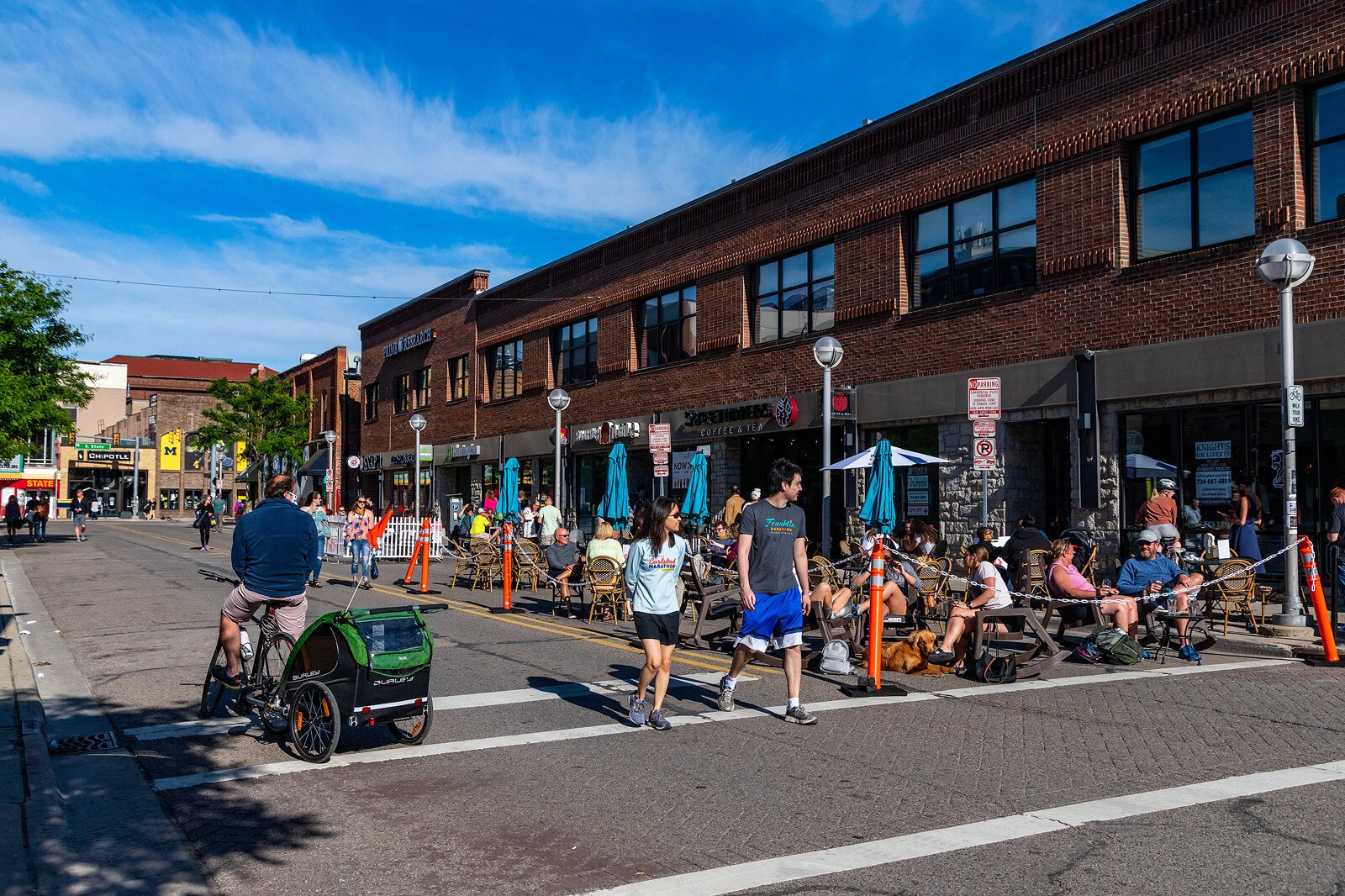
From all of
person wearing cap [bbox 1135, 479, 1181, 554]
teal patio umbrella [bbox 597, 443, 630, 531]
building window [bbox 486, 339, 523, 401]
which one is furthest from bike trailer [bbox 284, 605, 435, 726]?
building window [bbox 486, 339, 523, 401]

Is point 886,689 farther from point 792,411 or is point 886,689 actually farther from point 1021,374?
point 792,411

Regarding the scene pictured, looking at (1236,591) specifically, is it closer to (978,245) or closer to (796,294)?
(978,245)

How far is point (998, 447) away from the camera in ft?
61.5

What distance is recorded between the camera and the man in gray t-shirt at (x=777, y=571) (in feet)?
27.2

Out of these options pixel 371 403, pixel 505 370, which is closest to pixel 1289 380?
pixel 505 370

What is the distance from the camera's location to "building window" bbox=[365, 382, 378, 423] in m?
47.8

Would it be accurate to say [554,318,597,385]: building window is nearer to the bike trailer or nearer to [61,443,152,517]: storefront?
the bike trailer

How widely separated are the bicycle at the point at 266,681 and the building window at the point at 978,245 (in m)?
14.6

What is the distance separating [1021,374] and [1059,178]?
3.28 meters

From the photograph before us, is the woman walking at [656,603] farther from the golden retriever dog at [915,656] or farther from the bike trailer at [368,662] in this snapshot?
the golden retriever dog at [915,656]

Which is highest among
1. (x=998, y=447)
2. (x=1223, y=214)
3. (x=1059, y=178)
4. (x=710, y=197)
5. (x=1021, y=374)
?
(x=710, y=197)

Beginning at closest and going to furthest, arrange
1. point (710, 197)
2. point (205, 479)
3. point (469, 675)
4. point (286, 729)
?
point (286, 729)
point (469, 675)
point (710, 197)
point (205, 479)

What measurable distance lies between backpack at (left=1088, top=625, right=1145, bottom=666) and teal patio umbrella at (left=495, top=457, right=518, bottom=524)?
1897cm

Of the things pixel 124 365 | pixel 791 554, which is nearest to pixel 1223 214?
pixel 791 554
